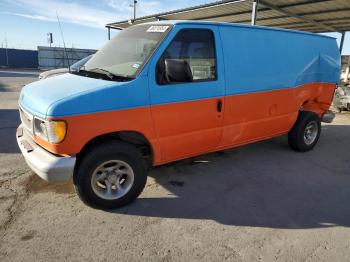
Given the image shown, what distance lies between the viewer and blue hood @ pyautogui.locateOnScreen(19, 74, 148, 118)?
3070mm

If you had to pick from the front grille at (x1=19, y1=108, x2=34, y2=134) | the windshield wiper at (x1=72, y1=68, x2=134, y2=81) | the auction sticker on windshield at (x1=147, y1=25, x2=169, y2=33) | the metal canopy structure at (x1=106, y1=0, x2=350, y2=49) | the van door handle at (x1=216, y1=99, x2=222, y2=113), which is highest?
the metal canopy structure at (x1=106, y1=0, x2=350, y2=49)

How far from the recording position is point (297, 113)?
5.59 metres

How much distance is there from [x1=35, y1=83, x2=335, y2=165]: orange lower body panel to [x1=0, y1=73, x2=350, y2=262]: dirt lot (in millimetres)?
553

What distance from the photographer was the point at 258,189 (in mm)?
4250

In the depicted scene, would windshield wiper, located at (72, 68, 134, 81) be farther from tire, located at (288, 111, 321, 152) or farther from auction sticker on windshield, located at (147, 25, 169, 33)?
tire, located at (288, 111, 321, 152)

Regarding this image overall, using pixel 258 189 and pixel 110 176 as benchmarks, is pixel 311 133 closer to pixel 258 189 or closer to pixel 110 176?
pixel 258 189

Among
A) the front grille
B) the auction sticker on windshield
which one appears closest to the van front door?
the auction sticker on windshield

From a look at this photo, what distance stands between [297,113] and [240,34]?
6.77ft

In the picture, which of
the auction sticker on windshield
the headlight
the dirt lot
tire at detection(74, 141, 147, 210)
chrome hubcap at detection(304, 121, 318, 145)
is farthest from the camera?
chrome hubcap at detection(304, 121, 318, 145)

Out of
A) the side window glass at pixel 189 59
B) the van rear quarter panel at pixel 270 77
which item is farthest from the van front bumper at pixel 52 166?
the van rear quarter panel at pixel 270 77

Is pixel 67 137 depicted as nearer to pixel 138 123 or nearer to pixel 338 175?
pixel 138 123

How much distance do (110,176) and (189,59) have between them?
1741 mm

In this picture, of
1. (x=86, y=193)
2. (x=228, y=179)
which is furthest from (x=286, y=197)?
(x=86, y=193)

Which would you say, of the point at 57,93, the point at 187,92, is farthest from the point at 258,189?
the point at 57,93
